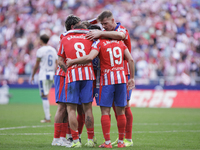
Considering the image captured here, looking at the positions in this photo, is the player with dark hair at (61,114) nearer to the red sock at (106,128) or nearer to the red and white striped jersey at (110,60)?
the red and white striped jersey at (110,60)

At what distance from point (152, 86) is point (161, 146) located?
10.5 metres

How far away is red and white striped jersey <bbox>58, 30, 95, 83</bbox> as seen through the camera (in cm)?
526

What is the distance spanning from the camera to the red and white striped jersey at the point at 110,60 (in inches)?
208

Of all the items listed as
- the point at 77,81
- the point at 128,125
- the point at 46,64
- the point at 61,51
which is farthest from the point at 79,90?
the point at 46,64

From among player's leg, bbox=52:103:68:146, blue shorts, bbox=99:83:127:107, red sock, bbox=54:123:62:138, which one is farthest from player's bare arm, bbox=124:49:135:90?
red sock, bbox=54:123:62:138

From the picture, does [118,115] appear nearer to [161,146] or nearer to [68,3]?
[161,146]

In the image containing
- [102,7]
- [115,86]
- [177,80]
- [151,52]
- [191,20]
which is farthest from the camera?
[102,7]

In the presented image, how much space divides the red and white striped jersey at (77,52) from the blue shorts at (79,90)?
3.4 inches

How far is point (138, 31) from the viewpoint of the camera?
820 inches

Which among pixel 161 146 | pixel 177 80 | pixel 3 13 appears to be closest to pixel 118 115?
pixel 161 146

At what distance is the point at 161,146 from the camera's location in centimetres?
558

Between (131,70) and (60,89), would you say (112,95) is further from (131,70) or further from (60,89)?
(60,89)

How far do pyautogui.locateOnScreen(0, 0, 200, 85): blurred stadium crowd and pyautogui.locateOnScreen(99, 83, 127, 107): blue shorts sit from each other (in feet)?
36.1

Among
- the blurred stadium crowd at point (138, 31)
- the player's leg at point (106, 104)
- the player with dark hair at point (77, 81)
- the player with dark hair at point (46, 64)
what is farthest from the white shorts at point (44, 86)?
the blurred stadium crowd at point (138, 31)
